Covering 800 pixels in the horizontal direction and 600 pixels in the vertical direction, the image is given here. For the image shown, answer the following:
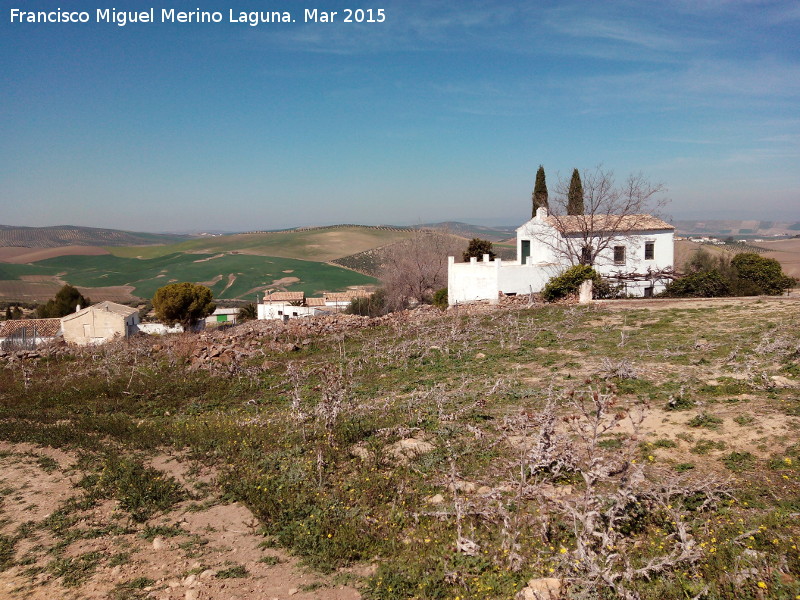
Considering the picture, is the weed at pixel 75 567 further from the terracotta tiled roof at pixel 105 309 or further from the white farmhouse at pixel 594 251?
the terracotta tiled roof at pixel 105 309

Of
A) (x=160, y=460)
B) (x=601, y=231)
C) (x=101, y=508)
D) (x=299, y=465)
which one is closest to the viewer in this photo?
(x=101, y=508)

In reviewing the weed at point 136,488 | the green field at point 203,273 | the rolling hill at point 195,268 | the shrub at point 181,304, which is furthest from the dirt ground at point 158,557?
the rolling hill at point 195,268

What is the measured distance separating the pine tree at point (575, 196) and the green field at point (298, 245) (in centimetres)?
6928

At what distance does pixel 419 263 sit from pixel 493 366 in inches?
1207

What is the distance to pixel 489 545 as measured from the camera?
507 cm

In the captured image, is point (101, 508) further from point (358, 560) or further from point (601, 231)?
point (601, 231)

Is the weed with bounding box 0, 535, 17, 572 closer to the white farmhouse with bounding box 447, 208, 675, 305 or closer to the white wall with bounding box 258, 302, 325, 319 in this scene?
the white farmhouse with bounding box 447, 208, 675, 305

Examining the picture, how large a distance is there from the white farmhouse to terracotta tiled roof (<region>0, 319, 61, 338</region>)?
27.9 m

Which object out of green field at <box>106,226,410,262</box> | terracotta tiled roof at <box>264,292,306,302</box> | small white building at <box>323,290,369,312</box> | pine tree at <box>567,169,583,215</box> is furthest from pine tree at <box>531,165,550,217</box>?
green field at <box>106,226,410,262</box>

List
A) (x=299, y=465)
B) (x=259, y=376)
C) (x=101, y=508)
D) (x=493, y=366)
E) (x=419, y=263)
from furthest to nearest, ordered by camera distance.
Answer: (x=419, y=263), (x=259, y=376), (x=493, y=366), (x=299, y=465), (x=101, y=508)

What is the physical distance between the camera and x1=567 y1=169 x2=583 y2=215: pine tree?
106ft

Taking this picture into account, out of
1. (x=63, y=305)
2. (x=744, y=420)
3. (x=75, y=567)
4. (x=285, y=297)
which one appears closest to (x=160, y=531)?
(x=75, y=567)

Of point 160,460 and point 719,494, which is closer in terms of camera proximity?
point 719,494

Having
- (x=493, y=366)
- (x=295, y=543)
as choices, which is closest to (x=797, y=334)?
(x=493, y=366)
